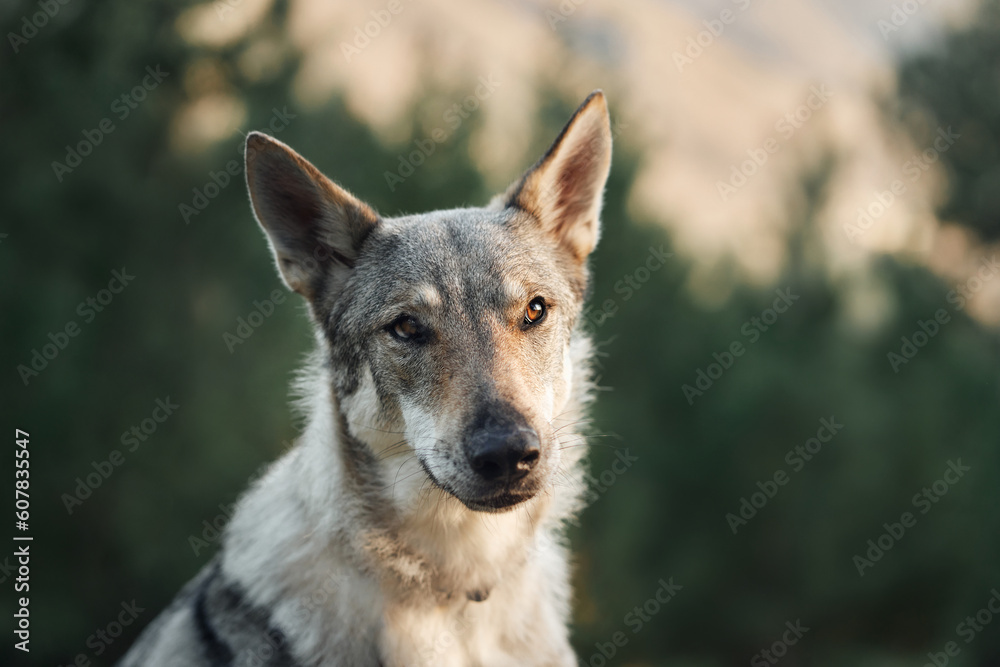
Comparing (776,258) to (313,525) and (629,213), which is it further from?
(313,525)

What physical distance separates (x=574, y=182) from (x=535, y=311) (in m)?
0.89

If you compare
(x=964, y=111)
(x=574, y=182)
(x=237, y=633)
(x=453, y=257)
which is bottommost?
(x=237, y=633)

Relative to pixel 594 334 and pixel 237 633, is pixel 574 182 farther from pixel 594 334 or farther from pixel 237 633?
pixel 594 334

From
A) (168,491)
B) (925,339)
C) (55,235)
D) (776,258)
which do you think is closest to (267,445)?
(168,491)

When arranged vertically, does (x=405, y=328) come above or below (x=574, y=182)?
below

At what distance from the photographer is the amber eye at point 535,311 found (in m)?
3.38

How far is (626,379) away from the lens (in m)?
13.9

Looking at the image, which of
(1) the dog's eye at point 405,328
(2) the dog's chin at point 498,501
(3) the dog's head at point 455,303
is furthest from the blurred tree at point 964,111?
(2) the dog's chin at point 498,501

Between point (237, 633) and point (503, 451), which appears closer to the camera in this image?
point (503, 451)

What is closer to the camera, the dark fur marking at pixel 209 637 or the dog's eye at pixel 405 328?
the dark fur marking at pixel 209 637

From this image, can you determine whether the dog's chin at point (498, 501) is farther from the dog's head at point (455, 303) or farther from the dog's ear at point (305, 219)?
the dog's ear at point (305, 219)

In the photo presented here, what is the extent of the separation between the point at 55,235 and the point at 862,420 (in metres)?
13.7

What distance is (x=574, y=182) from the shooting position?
392cm

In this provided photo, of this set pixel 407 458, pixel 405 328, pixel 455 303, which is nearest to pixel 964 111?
pixel 455 303
